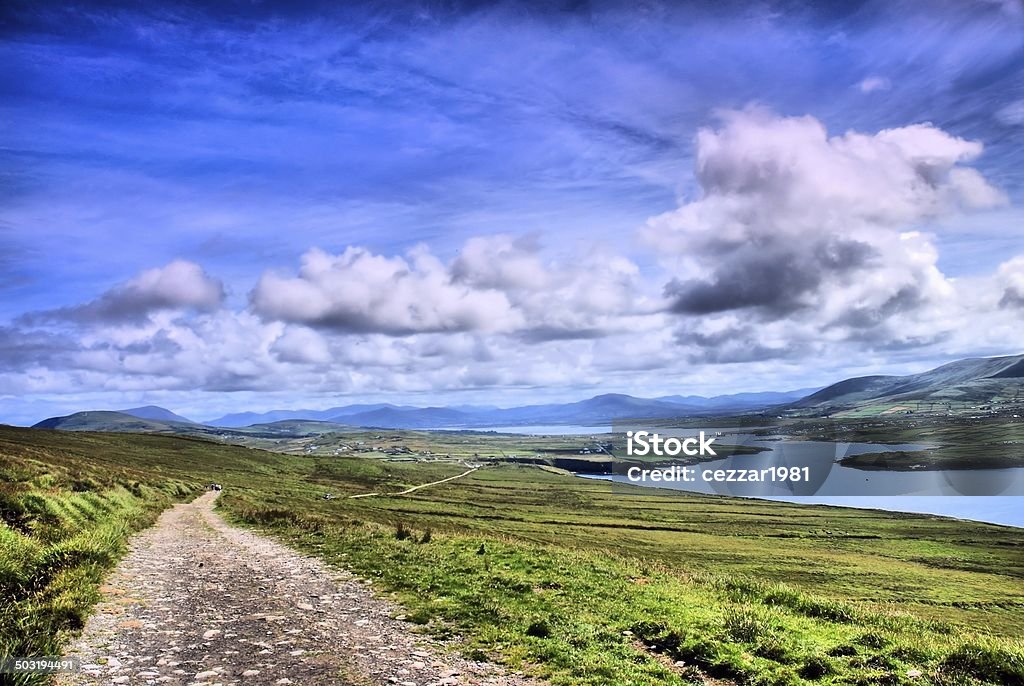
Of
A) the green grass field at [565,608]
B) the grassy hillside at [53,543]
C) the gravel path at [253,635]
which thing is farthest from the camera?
the green grass field at [565,608]

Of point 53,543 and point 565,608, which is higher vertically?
point 53,543

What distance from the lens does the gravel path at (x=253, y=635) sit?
10961 mm

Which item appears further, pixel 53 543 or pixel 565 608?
pixel 53 543

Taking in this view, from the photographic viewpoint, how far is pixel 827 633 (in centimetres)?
1598

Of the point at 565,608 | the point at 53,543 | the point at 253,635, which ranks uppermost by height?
the point at 53,543

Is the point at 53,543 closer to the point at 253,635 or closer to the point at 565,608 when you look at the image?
the point at 253,635

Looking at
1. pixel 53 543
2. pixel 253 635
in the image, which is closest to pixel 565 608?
pixel 253 635

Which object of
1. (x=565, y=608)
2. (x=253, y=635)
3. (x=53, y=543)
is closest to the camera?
(x=253, y=635)

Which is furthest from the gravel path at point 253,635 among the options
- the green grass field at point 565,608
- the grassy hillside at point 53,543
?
the green grass field at point 565,608

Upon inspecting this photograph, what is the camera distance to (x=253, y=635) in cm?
1316

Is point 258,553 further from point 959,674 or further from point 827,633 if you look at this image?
point 959,674

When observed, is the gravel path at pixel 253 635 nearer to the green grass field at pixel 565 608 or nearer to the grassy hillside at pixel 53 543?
the grassy hillside at pixel 53 543

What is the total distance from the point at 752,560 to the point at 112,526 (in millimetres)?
67989

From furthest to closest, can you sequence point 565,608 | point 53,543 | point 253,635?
point 53,543 → point 565,608 → point 253,635
